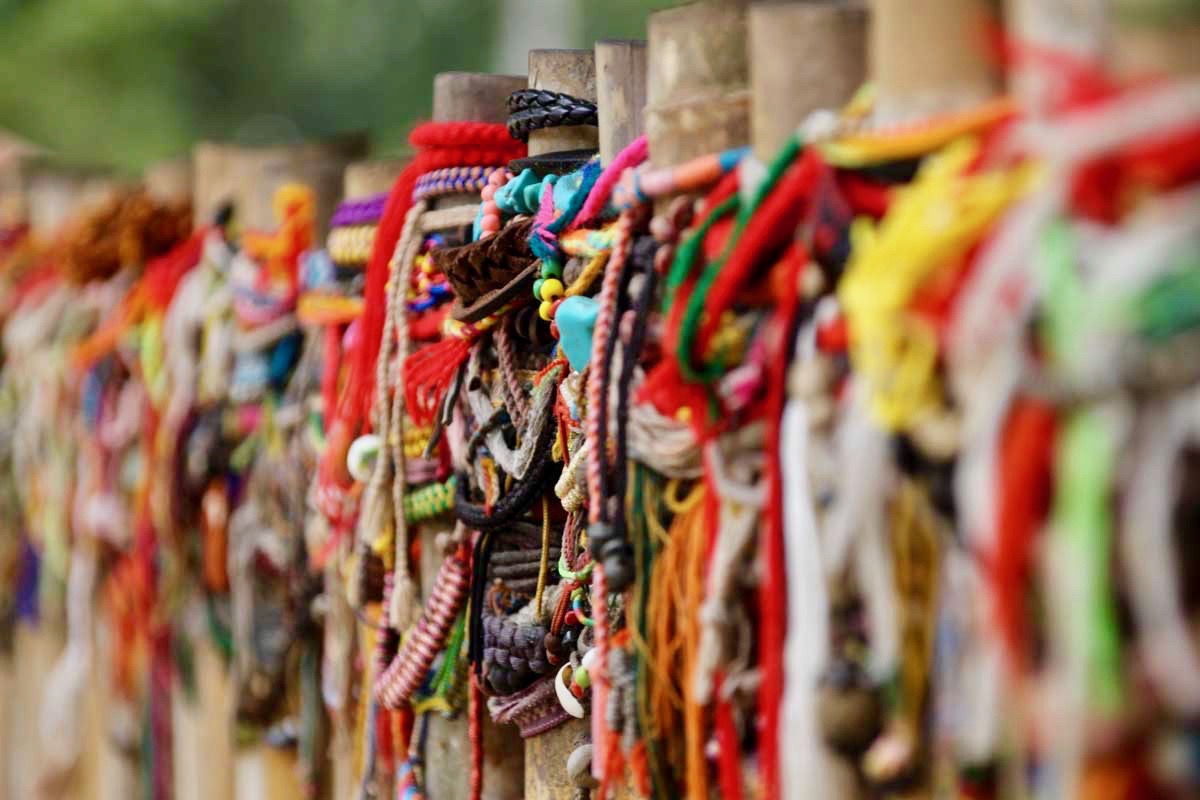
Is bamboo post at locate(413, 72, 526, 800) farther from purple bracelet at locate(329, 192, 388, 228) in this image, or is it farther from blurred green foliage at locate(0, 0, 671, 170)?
blurred green foliage at locate(0, 0, 671, 170)

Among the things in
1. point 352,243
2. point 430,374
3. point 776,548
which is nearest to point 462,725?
point 430,374

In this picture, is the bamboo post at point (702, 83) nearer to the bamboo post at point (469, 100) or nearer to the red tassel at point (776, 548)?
the red tassel at point (776, 548)

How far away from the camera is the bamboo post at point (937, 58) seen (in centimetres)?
123

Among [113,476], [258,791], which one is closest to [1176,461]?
[258,791]

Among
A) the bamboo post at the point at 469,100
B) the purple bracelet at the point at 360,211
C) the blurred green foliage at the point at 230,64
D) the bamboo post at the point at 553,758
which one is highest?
the blurred green foliage at the point at 230,64

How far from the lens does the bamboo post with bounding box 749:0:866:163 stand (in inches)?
53.7

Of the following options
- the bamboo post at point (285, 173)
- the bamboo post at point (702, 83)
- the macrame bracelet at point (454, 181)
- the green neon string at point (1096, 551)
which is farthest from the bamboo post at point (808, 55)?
the bamboo post at point (285, 173)

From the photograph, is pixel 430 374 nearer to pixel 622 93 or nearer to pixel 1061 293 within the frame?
pixel 622 93

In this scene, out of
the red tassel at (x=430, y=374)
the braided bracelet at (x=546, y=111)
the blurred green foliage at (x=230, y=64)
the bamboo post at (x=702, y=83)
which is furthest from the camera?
the blurred green foliage at (x=230, y=64)

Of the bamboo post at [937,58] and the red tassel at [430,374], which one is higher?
the bamboo post at [937,58]

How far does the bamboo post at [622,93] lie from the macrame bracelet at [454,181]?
318mm

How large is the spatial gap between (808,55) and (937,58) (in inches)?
6.4

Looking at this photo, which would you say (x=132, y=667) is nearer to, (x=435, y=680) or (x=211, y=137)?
(x=435, y=680)

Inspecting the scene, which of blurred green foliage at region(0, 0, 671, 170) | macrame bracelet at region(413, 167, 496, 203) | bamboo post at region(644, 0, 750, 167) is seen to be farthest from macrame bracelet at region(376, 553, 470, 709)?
blurred green foliage at region(0, 0, 671, 170)
